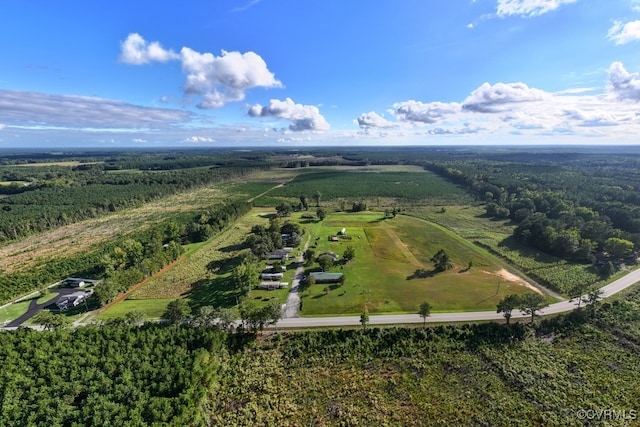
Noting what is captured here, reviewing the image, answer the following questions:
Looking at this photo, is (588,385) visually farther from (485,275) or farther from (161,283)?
(161,283)

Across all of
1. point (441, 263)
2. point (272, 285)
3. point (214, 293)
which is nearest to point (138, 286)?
point (214, 293)

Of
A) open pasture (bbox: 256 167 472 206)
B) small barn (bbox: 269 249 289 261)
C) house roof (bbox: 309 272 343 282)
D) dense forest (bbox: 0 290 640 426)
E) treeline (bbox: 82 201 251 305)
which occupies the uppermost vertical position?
open pasture (bbox: 256 167 472 206)

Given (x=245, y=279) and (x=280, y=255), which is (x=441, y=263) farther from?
(x=245, y=279)

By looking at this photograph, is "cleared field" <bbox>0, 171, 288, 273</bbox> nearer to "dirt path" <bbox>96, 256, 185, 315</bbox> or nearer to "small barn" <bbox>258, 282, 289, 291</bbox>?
"dirt path" <bbox>96, 256, 185, 315</bbox>

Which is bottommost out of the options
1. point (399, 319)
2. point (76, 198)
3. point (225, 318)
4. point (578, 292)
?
point (399, 319)

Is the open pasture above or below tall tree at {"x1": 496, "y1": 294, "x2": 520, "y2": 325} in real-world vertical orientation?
above

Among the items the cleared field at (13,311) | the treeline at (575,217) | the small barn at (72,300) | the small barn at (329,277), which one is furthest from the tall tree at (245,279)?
the treeline at (575,217)

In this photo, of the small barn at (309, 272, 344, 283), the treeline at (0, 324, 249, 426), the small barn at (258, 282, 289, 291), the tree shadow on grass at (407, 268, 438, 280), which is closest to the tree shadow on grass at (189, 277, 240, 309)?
the small barn at (258, 282, 289, 291)
